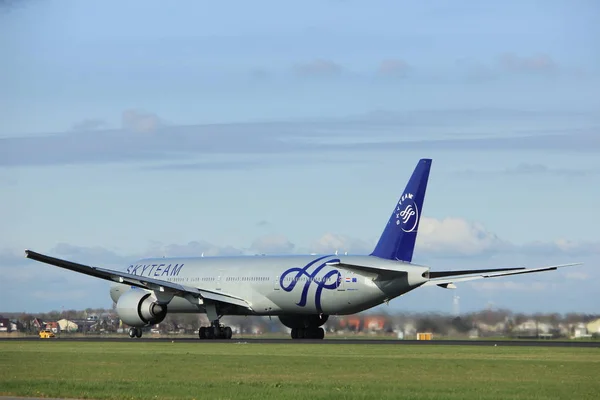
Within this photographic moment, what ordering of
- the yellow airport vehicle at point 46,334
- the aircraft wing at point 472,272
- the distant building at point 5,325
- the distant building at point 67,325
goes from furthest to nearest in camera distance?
1. the distant building at point 67,325
2. the distant building at point 5,325
3. the yellow airport vehicle at point 46,334
4. the aircraft wing at point 472,272

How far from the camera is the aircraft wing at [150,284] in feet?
209

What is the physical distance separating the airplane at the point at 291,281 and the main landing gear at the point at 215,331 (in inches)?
2.3

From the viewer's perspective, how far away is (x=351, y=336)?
244ft

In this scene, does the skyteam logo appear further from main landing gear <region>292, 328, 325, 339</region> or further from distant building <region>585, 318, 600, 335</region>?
distant building <region>585, 318, 600, 335</region>

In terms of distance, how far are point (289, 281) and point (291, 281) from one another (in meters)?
0.17

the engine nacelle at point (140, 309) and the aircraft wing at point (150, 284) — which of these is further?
the engine nacelle at point (140, 309)

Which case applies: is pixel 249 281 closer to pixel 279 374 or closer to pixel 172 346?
pixel 172 346

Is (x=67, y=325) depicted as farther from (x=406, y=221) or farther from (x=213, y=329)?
(x=406, y=221)

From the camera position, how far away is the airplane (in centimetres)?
6081

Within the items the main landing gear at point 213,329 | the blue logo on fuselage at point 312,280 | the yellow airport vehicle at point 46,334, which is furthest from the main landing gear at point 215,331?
the yellow airport vehicle at point 46,334

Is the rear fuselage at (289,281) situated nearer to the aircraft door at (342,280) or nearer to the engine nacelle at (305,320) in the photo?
the aircraft door at (342,280)

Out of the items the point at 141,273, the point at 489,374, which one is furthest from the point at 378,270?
the point at 489,374

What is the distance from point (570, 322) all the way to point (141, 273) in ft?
93.1

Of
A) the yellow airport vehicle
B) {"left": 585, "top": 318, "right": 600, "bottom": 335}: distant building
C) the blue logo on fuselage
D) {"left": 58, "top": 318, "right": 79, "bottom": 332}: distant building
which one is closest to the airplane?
the blue logo on fuselage
